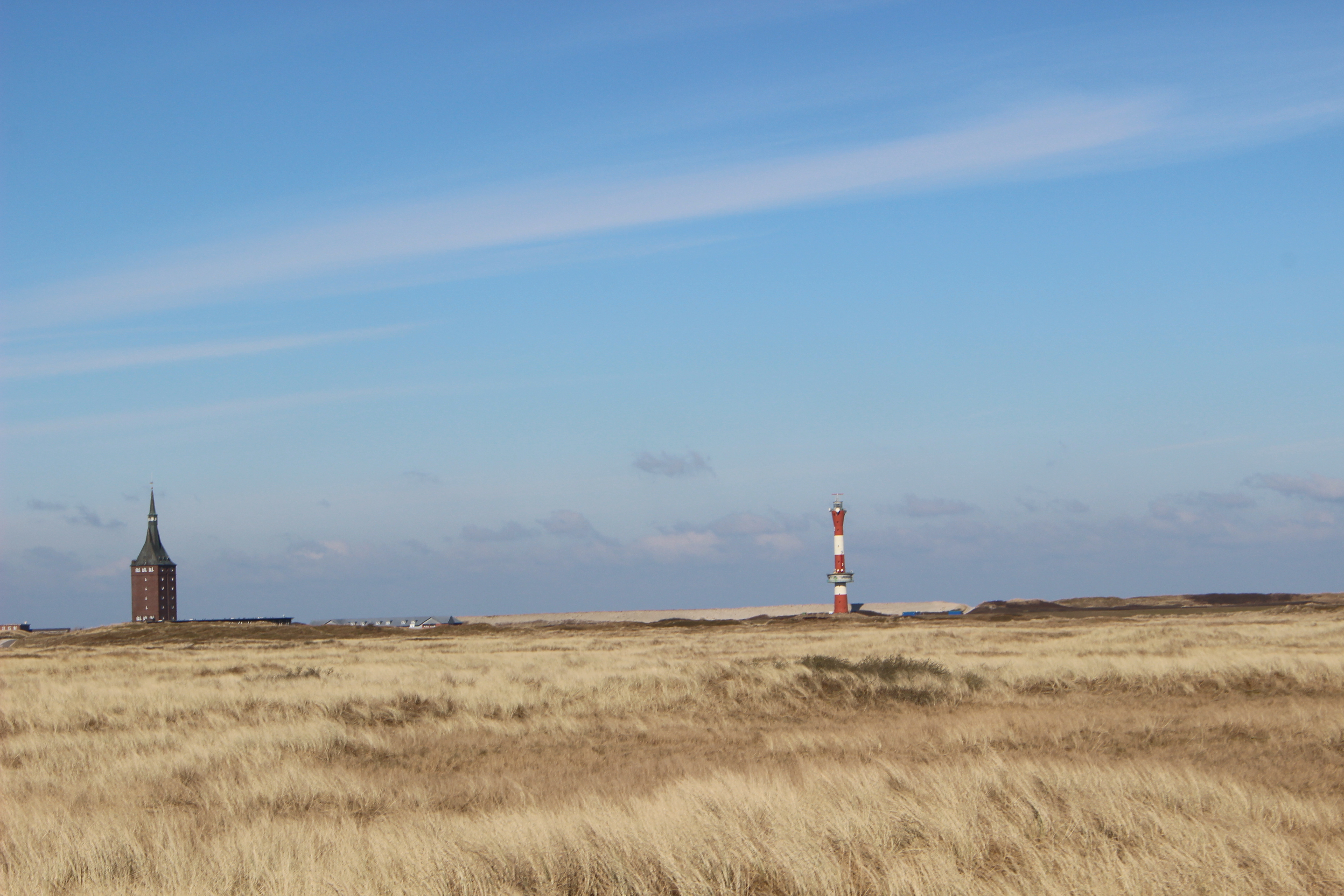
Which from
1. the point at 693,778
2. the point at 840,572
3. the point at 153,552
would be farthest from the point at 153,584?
the point at 693,778

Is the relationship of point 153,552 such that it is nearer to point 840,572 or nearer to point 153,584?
point 153,584

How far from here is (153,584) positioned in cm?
14650

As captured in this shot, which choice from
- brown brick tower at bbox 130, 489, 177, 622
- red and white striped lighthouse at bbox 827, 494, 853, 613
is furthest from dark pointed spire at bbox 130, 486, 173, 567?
red and white striped lighthouse at bbox 827, 494, 853, 613

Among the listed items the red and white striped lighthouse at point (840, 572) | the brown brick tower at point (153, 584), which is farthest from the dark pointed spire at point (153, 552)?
the red and white striped lighthouse at point (840, 572)

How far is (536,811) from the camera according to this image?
10.8m

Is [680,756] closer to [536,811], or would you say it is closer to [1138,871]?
[536,811]

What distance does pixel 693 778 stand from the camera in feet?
43.4

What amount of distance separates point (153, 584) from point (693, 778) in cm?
15138

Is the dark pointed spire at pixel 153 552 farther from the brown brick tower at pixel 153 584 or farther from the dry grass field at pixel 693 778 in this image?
the dry grass field at pixel 693 778

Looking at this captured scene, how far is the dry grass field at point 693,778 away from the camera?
28.3 feet

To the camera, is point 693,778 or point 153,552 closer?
point 693,778

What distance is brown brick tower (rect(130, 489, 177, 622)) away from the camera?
145875mm

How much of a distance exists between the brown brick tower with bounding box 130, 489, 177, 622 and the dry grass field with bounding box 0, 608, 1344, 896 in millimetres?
124738

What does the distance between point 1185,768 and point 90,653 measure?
52421mm
